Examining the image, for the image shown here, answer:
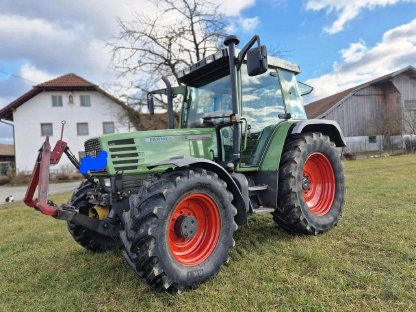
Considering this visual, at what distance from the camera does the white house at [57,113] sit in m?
32.5

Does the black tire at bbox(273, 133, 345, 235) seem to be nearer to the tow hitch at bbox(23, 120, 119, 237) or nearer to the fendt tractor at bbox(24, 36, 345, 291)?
the fendt tractor at bbox(24, 36, 345, 291)

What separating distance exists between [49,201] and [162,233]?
4.12 ft

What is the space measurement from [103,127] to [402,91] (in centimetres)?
2623

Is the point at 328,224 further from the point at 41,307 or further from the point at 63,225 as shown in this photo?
the point at 63,225

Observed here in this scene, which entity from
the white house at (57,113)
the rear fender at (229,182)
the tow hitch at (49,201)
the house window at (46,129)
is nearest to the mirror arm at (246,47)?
the rear fender at (229,182)

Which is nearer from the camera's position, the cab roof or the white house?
the cab roof

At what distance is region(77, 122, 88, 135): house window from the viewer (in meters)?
33.5

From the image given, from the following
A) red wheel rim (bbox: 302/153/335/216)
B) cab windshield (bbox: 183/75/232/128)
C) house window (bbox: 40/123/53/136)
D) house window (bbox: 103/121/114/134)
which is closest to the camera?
cab windshield (bbox: 183/75/232/128)

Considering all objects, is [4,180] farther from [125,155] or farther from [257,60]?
[257,60]

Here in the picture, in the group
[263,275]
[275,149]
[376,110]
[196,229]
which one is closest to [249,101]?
[275,149]

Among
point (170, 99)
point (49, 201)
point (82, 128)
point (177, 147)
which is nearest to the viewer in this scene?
point (49, 201)

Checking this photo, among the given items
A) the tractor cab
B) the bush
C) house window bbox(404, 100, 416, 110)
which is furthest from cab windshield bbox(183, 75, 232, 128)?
house window bbox(404, 100, 416, 110)

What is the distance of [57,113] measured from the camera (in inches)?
1305

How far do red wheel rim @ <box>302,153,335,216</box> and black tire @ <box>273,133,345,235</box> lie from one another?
21mm
